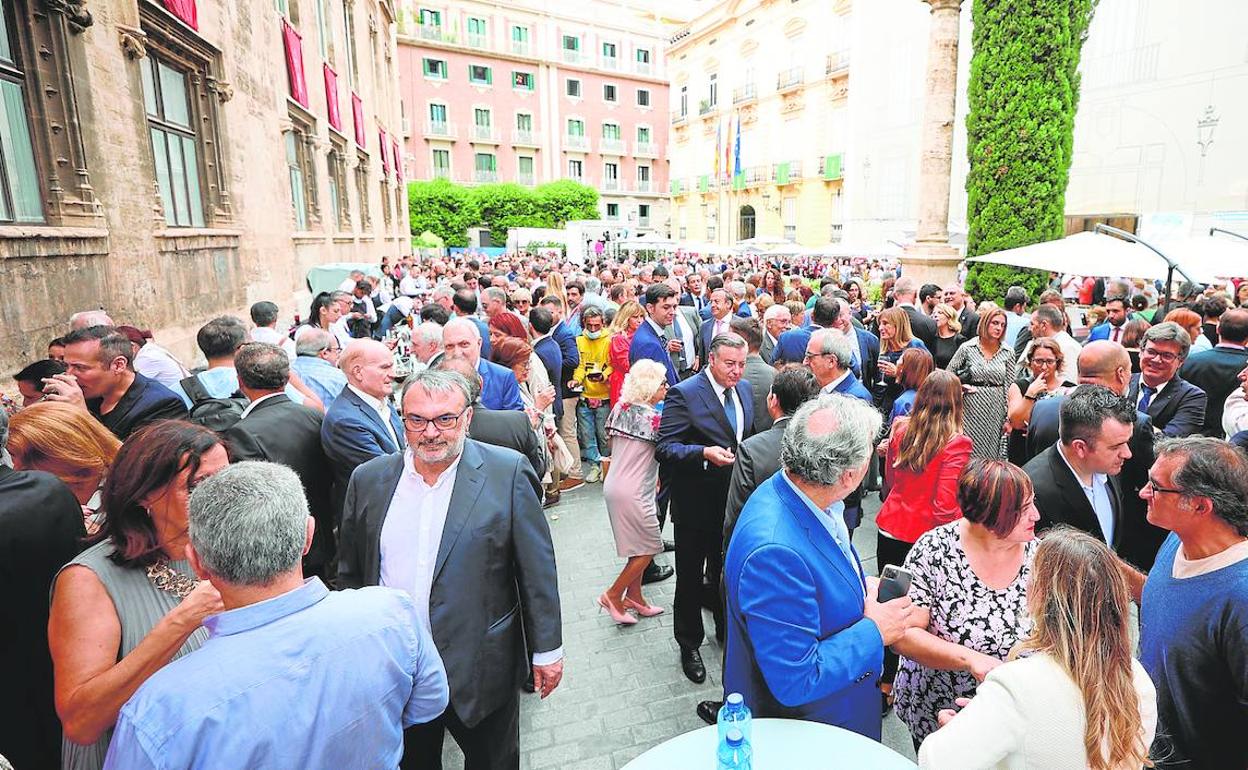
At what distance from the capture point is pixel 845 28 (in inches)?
1222

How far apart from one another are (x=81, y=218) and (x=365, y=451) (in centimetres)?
485

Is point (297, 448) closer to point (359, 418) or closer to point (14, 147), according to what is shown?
point (359, 418)

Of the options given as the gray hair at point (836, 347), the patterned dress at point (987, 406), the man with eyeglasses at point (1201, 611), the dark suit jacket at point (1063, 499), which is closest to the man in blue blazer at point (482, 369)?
the gray hair at point (836, 347)

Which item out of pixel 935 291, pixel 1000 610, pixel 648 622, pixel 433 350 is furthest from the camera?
pixel 935 291

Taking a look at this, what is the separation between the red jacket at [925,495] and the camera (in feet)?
10.8

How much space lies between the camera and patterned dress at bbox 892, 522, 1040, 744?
7.70 feet

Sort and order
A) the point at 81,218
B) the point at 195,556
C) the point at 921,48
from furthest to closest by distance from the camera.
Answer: the point at 921,48 < the point at 81,218 < the point at 195,556

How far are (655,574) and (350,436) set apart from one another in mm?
2697

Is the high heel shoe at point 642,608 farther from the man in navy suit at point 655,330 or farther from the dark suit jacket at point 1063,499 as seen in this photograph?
the dark suit jacket at point 1063,499

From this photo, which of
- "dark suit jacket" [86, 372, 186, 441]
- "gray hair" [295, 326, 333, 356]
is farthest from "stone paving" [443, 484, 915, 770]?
"gray hair" [295, 326, 333, 356]

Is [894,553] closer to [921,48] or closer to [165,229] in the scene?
[165,229]

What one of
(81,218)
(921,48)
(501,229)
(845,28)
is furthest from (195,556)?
(501,229)

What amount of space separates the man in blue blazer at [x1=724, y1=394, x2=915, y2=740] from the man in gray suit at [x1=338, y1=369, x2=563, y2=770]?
0.81 meters

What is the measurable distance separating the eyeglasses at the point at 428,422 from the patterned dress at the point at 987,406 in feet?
13.4
